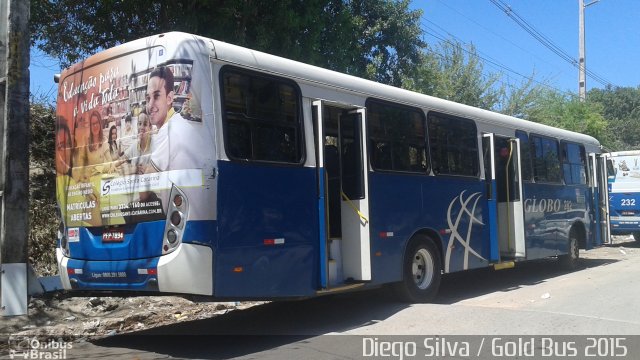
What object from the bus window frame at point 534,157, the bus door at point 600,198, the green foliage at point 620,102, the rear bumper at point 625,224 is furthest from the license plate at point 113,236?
the green foliage at point 620,102

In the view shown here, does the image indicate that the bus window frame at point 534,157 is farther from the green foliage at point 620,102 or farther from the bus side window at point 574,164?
the green foliage at point 620,102

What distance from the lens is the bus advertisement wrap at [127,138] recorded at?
19.4ft

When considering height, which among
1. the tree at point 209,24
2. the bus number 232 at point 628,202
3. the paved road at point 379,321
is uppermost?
the tree at point 209,24

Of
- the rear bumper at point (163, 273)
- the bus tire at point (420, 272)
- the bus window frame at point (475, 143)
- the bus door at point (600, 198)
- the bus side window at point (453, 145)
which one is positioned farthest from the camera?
the bus door at point (600, 198)

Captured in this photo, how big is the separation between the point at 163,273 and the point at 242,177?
128 centimetres

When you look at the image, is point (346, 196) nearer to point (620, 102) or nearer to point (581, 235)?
point (581, 235)

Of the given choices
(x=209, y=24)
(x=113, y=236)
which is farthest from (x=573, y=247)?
(x=113, y=236)

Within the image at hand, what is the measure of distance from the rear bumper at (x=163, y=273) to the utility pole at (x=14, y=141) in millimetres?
1388

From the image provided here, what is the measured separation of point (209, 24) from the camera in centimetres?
1023

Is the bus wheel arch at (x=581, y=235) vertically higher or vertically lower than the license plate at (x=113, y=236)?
lower

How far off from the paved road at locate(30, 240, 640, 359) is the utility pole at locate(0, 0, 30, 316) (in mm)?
1361

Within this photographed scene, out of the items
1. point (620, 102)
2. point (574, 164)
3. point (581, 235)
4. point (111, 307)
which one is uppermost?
point (620, 102)

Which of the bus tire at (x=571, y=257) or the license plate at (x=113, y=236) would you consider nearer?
the license plate at (x=113, y=236)

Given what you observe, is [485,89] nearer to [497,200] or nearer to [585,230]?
[585,230]
